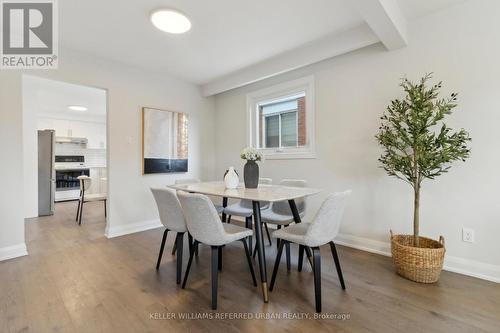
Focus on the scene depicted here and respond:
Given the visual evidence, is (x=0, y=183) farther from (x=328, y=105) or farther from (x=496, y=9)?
(x=496, y=9)

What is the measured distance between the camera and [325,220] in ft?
5.51

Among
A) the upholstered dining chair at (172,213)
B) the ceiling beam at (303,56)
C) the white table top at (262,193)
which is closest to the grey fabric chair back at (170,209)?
the upholstered dining chair at (172,213)

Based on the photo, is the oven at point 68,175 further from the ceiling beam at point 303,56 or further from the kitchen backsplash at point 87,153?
the ceiling beam at point 303,56

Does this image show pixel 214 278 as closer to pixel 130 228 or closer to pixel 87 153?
pixel 130 228

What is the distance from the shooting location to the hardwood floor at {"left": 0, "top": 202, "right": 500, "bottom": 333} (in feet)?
5.01

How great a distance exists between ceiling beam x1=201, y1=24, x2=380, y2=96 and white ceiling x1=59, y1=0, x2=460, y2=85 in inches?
3.2

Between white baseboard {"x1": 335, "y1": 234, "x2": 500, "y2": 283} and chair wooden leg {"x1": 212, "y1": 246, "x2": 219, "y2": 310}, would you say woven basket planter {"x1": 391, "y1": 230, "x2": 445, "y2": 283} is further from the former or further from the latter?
chair wooden leg {"x1": 212, "y1": 246, "x2": 219, "y2": 310}

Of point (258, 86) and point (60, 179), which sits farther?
point (60, 179)

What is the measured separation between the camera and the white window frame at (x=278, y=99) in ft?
10.7

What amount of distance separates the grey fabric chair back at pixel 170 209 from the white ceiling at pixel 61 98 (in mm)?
2411

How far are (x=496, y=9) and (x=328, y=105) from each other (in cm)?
163

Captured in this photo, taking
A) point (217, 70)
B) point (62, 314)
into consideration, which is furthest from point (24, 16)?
point (62, 314)

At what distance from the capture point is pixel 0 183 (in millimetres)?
2590

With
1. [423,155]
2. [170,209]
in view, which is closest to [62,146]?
[170,209]
